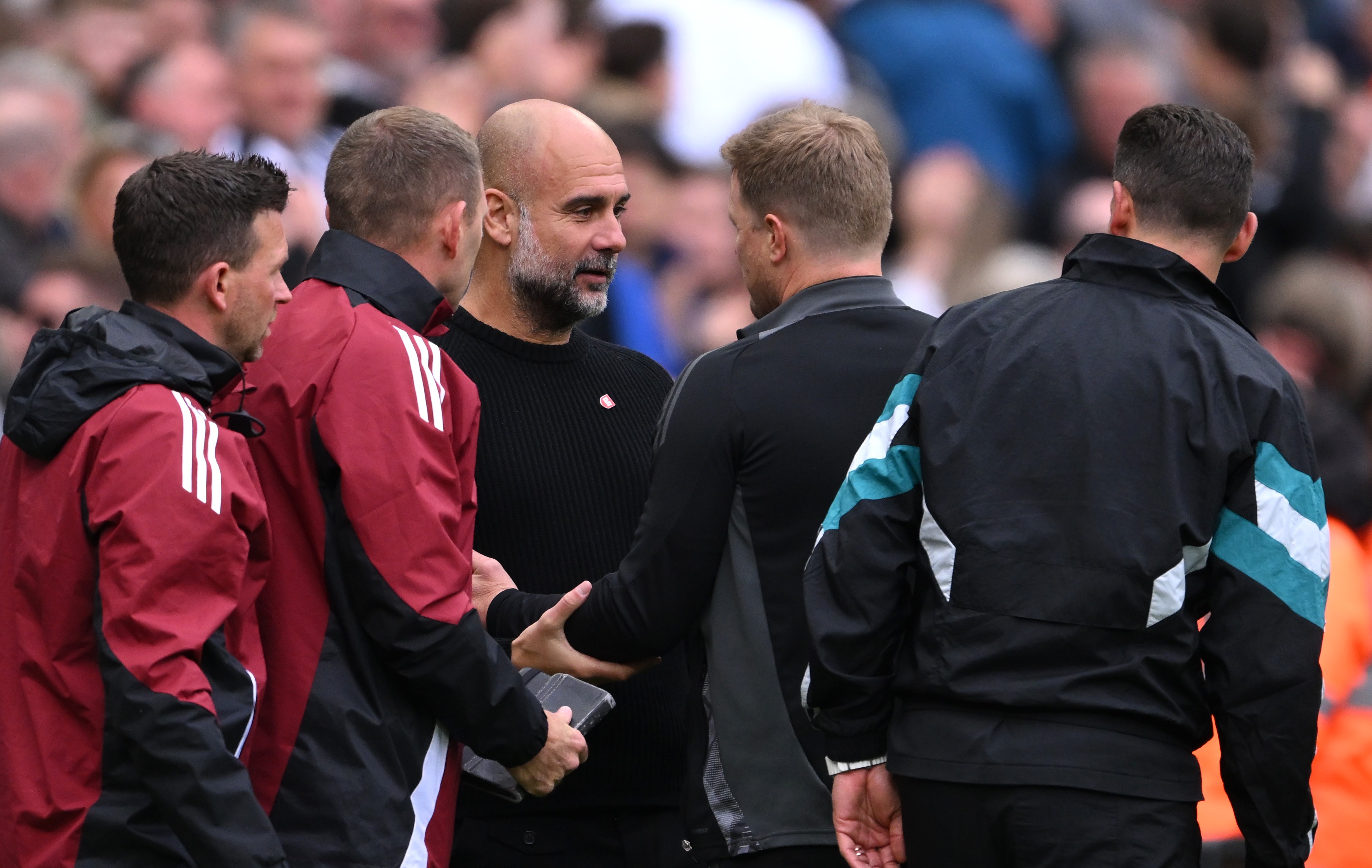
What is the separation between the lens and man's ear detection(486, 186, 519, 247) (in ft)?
12.6

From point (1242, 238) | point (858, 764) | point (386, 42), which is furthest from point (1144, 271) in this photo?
point (386, 42)

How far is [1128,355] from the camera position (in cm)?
286

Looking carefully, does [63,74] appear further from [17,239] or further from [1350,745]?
[1350,745]

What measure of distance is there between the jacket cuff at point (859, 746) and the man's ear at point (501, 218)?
1423 mm

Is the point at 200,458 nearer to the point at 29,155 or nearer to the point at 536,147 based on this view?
the point at 536,147

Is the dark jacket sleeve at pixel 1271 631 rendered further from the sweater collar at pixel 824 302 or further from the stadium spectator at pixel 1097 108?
the stadium spectator at pixel 1097 108

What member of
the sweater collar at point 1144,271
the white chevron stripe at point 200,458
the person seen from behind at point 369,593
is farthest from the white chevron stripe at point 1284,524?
the white chevron stripe at point 200,458

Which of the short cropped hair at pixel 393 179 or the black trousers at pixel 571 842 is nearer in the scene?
the short cropped hair at pixel 393 179

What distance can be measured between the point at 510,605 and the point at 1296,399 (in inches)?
59.2

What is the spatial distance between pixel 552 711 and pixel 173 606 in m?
0.89

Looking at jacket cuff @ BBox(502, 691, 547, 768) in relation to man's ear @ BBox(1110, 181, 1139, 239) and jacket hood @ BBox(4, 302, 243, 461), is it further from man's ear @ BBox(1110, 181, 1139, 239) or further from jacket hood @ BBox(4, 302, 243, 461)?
man's ear @ BBox(1110, 181, 1139, 239)

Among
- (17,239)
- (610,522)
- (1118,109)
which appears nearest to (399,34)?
(17,239)

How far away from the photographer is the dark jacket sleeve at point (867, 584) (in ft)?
9.43

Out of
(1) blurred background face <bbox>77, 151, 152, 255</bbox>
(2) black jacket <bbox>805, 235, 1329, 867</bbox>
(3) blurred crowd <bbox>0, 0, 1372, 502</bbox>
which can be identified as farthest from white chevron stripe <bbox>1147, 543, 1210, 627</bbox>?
(1) blurred background face <bbox>77, 151, 152, 255</bbox>
